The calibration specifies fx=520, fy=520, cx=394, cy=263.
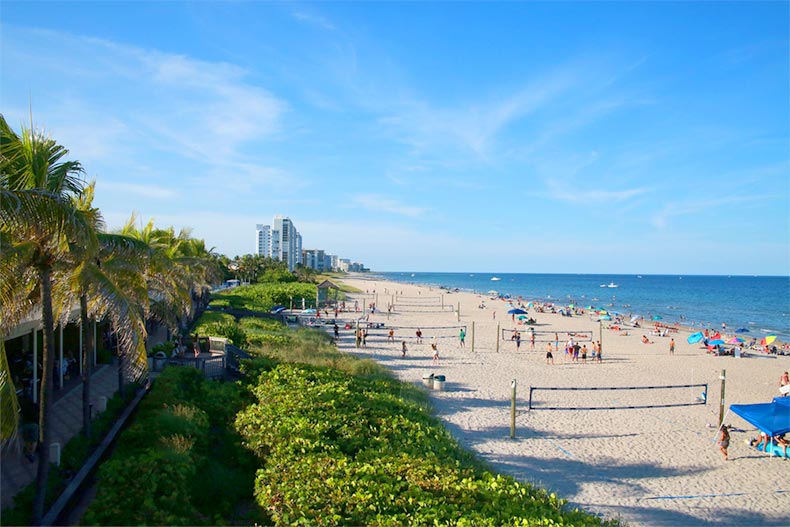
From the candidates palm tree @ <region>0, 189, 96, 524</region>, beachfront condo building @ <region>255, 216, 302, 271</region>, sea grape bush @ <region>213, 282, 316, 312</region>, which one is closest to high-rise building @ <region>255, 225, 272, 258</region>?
beachfront condo building @ <region>255, 216, 302, 271</region>

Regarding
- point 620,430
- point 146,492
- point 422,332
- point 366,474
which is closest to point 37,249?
point 146,492

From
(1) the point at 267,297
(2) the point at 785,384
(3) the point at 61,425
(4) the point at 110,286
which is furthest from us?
(1) the point at 267,297

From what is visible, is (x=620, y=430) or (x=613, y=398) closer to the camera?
(x=620, y=430)

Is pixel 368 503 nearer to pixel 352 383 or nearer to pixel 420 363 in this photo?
pixel 352 383

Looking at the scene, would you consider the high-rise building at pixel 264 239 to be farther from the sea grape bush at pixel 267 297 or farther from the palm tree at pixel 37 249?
the palm tree at pixel 37 249

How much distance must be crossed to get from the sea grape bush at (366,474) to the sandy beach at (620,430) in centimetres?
313

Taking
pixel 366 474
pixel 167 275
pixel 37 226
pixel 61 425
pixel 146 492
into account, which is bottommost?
pixel 61 425

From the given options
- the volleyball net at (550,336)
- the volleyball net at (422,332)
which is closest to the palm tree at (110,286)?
the volleyball net at (422,332)

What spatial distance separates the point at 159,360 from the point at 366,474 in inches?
431

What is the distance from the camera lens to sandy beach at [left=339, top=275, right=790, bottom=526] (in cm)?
1084

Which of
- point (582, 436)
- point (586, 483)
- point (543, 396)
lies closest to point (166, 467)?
point (586, 483)

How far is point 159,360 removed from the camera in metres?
15.8

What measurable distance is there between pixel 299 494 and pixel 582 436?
10523mm

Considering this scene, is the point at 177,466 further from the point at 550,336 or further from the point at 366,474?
the point at 550,336
